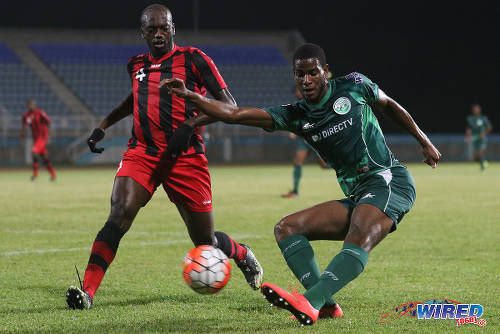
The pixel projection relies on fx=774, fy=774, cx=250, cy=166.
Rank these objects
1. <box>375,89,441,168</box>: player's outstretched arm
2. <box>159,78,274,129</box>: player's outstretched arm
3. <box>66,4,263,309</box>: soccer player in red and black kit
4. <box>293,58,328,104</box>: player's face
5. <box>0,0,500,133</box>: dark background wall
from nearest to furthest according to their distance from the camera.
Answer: <box>159,78,274,129</box>: player's outstretched arm
<box>293,58,328,104</box>: player's face
<box>375,89,441,168</box>: player's outstretched arm
<box>66,4,263,309</box>: soccer player in red and black kit
<box>0,0,500,133</box>: dark background wall

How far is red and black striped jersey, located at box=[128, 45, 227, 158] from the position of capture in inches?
219

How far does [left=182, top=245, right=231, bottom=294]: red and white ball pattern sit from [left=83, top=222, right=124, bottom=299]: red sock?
728mm

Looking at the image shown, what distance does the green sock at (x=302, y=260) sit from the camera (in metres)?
Result: 4.64

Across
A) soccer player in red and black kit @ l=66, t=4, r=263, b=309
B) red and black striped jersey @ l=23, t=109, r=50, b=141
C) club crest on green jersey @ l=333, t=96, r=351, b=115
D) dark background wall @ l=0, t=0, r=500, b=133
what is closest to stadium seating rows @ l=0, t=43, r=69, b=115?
dark background wall @ l=0, t=0, r=500, b=133

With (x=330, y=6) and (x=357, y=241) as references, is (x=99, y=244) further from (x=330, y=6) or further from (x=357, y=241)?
(x=330, y=6)

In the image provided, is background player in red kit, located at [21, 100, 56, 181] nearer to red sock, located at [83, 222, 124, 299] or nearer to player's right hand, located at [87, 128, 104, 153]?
player's right hand, located at [87, 128, 104, 153]

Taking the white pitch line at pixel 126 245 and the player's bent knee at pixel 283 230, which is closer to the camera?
the player's bent knee at pixel 283 230

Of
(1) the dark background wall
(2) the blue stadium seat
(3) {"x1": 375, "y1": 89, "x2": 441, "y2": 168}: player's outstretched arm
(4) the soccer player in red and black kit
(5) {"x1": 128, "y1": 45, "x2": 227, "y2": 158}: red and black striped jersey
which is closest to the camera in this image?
(3) {"x1": 375, "y1": 89, "x2": 441, "y2": 168}: player's outstretched arm

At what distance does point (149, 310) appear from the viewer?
5105 millimetres

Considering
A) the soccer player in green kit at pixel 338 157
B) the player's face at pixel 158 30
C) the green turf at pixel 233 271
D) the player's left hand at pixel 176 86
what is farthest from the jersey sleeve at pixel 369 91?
the player's face at pixel 158 30

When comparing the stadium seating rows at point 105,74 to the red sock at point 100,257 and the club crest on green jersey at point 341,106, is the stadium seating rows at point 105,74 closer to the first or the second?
the red sock at point 100,257

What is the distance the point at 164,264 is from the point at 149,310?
2118 mm

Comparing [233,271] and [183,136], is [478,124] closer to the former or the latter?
[233,271]

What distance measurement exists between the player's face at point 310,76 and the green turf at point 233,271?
139 centimetres
